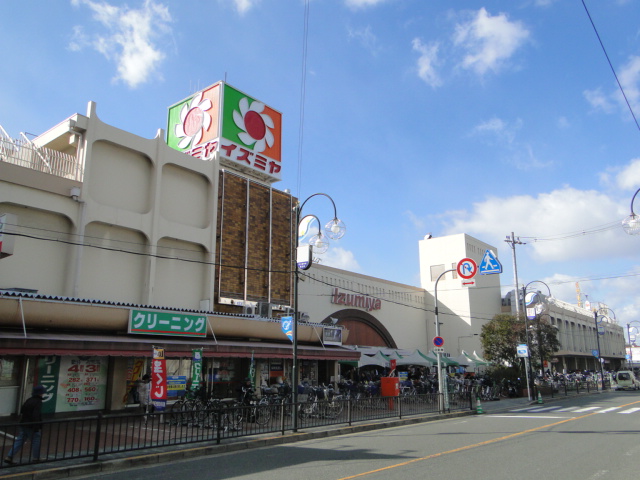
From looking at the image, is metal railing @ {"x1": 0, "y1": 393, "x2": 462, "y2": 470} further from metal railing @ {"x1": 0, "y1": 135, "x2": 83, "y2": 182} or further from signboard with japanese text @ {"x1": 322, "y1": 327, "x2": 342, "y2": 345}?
metal railing @ {"x1": 0, "y1": 135, "x2": 83, "y2": 182}

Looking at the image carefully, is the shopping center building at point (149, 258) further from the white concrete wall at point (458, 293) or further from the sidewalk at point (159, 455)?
the white concrete wall at point (458, 293)

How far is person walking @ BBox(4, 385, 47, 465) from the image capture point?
919 cm

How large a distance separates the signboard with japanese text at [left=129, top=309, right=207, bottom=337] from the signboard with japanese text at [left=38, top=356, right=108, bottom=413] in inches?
79.3

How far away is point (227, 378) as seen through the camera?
22359 mm

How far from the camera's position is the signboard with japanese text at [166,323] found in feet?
58.2

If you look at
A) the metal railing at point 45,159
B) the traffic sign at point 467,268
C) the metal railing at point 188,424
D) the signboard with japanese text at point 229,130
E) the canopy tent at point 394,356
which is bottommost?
the metal railing at point 188,424

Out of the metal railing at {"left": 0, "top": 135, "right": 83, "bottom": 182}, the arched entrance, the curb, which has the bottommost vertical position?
the curb

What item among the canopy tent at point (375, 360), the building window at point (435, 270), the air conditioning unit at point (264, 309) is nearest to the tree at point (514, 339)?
the canopy tent at point (375, 360)

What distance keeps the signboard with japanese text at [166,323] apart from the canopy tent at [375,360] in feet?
35.0

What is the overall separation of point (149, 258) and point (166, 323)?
334 centimetres

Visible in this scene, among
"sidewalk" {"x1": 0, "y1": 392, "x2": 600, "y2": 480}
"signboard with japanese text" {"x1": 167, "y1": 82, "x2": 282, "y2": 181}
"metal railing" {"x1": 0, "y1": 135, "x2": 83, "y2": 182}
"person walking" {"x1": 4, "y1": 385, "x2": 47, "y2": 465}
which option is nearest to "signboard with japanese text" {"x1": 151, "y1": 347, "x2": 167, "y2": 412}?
"sidewalk" {"x1": 0, "y1": 392, "x2": 600, "y2": 480}

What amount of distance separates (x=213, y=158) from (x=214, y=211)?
274cm

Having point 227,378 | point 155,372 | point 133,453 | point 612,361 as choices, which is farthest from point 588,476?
point 612,361

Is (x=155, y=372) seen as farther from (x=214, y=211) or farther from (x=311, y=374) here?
(x=311, y=374)
